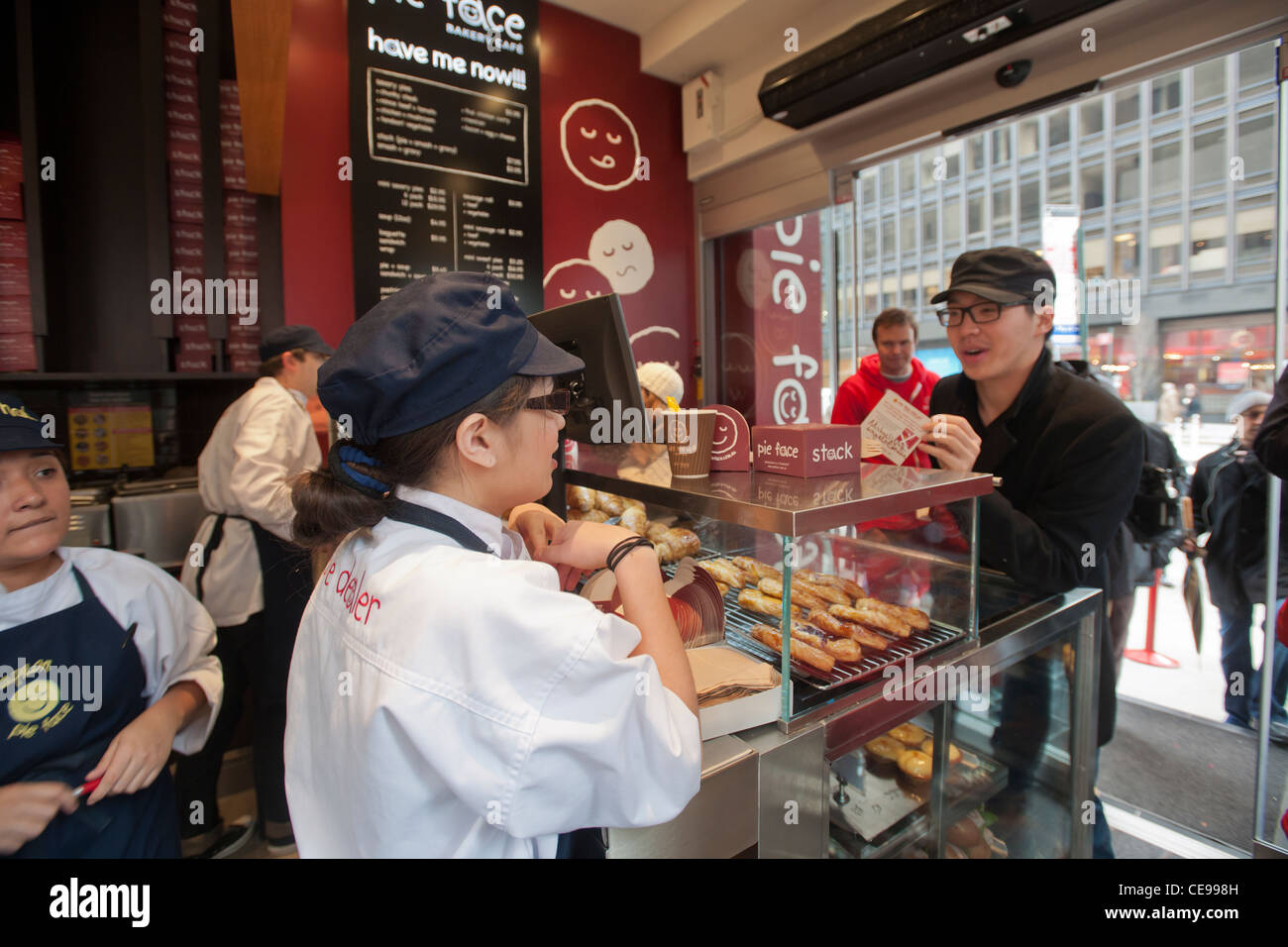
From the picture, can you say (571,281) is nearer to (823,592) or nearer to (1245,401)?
(823,592)

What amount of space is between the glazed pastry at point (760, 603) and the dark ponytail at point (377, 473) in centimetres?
73

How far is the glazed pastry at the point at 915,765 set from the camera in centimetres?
156

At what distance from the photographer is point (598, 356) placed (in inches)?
50.1

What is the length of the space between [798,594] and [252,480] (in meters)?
1.96

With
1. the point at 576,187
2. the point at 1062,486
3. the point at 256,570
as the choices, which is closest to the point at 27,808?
the point at 256,570

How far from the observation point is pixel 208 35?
7.93 ft

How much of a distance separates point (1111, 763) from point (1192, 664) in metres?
1.42

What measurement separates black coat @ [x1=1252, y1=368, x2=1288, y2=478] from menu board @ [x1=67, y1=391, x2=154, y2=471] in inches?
148

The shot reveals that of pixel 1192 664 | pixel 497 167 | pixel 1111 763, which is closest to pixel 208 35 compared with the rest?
pixel 497 167

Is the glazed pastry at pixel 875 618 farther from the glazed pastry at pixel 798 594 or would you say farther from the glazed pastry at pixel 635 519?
the glazed pastry at pixel 635 519

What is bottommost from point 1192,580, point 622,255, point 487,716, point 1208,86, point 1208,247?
point 1192,580

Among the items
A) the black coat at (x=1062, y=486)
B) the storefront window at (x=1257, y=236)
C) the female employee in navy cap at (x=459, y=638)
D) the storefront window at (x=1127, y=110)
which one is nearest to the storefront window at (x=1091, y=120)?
the storefront window at (x=1127, y=110)

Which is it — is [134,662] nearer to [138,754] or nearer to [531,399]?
[138,754]

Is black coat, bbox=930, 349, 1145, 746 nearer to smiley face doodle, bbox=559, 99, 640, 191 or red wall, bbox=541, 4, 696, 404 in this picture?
red wall, bbox=541, 4, 696, 404
